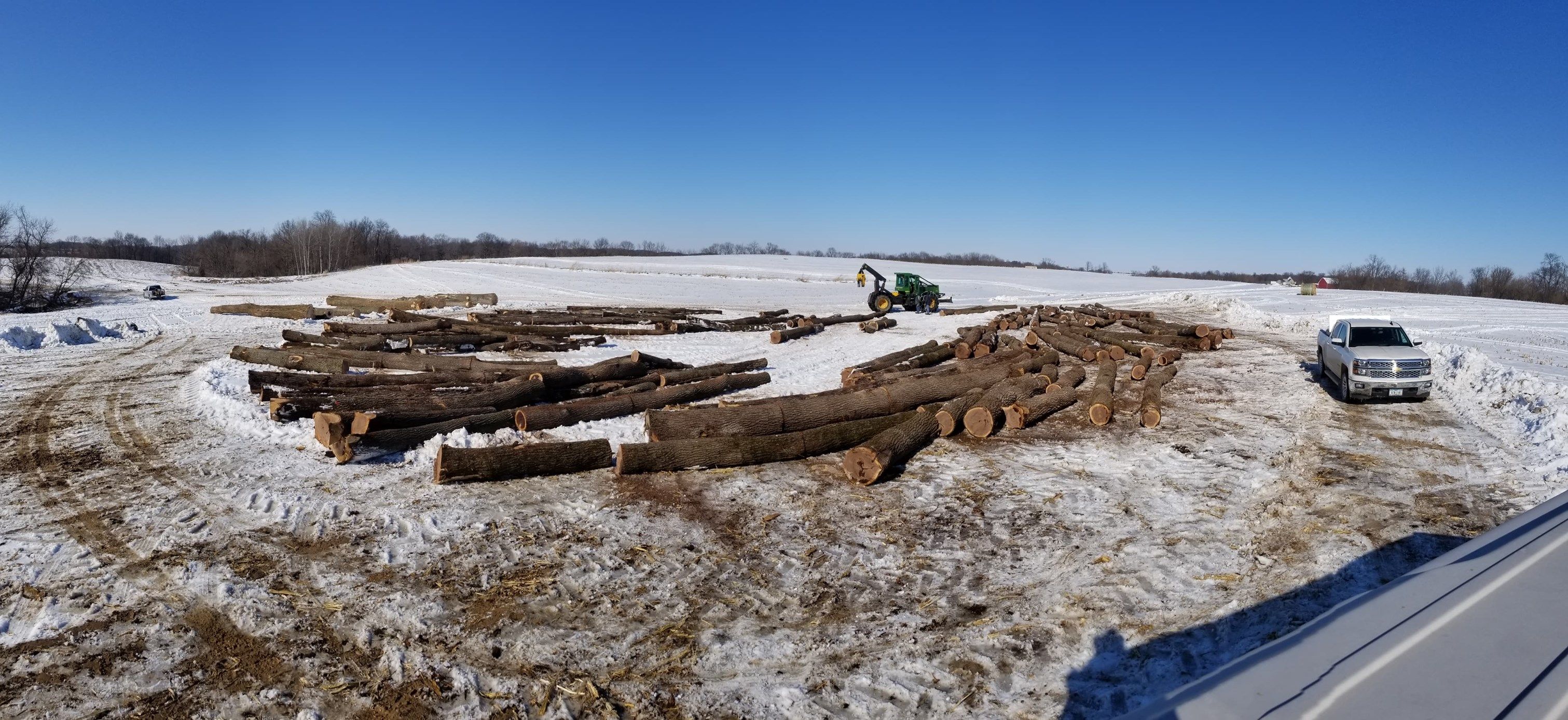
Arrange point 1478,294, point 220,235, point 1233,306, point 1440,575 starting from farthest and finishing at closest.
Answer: point 220,235 → point 1478,294 → point 1233,306 → point 1440,575

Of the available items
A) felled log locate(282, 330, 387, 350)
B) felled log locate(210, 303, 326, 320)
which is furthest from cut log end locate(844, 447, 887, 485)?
felled log locate(210, 303, 326, 320)

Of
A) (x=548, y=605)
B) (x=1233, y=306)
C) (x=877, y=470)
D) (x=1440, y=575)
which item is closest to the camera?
(x=1440, y=575)

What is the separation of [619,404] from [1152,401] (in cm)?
872

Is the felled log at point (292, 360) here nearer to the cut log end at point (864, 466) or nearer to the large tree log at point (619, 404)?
the large tree log at point (619, 404)

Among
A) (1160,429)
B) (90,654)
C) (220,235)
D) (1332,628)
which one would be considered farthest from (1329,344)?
(220,235)

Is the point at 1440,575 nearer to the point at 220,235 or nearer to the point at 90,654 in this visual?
the point at 90,654

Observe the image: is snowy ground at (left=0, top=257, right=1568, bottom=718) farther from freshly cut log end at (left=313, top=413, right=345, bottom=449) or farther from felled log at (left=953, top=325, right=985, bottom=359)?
felled log at (left=953, top=325, right=985, bottom=359)

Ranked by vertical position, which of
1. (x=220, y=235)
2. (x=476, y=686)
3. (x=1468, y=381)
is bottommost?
(x=476, y=686)

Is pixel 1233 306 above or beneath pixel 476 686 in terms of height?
above

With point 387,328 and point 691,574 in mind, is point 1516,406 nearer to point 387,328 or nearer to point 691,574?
point 691,574

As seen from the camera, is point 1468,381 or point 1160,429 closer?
point 1160,429

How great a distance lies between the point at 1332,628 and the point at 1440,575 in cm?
87

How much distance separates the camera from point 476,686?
15.1ft

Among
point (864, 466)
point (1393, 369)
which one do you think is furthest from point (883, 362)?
point (1393, 369)
